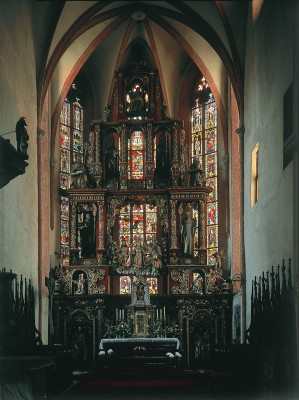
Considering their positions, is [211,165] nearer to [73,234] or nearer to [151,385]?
[73,234]

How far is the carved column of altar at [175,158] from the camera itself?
25.3 meters

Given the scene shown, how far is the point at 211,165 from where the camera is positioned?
86.2 ft

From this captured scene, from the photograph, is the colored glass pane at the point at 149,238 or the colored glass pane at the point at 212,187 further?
the colored glass pane at the point at 149,238

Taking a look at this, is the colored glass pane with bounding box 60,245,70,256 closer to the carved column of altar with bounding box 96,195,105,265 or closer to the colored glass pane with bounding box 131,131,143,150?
the carved column of altar with bounding box 96,195,105,265

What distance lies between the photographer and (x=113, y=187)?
2581 centimetres

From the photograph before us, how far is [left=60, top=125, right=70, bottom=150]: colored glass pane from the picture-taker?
26500 millimetres

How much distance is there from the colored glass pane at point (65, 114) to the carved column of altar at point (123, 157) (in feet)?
7.15

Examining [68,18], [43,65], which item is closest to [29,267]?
[43,65]

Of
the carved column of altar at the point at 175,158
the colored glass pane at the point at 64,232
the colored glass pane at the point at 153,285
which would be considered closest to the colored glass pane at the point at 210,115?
the carved column of altar at the point at 175,158

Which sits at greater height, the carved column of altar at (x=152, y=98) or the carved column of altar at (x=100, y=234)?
the carved column of altar at (x=152, y=98)

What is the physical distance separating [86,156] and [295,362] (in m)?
15.4

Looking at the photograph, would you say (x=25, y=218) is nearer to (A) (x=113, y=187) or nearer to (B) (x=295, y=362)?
(A) (x=113, y=187)

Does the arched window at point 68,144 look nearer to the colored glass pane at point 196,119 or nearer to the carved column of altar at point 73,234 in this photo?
the carved column of altar at point 73,234

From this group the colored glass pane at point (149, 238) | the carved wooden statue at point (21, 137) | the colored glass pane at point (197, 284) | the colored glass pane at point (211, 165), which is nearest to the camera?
the carved wooden statue at point (21, 137)
